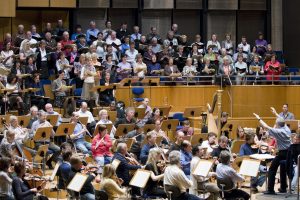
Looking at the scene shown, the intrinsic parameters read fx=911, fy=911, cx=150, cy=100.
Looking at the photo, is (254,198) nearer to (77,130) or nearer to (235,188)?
(235,188)

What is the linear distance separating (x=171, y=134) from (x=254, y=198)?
567 cm

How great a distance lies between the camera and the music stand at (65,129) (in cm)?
2020

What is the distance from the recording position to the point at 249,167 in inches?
672

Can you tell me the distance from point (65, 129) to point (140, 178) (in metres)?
4.54

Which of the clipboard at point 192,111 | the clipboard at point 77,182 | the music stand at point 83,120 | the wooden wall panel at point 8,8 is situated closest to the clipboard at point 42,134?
the music stand at point 83,120

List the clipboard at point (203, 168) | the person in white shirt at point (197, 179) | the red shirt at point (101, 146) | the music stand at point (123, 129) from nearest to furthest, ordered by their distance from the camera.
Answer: the clipboard at point (203, 168) → the person in white shirt at point (197, 179) → the red shirt at point (101, 146) → the music stand at point (123, 129)

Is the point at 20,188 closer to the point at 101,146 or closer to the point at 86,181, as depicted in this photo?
the point at 86,181

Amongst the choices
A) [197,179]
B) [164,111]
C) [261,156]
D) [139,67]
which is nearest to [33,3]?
[139,67]

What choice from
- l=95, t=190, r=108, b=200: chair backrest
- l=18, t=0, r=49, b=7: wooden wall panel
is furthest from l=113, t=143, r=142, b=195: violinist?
l=18, t=0, r=49, b=7: wooden wall panel

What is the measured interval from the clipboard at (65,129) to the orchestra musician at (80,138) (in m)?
0.30

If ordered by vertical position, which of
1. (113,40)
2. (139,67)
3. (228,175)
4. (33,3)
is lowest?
(228,175)

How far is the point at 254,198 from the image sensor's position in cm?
1847

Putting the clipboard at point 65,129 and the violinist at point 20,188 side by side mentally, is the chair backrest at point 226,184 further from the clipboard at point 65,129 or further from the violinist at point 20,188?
the clipboard at point 65,129

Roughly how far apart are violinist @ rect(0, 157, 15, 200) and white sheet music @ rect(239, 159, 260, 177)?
4513 mm
